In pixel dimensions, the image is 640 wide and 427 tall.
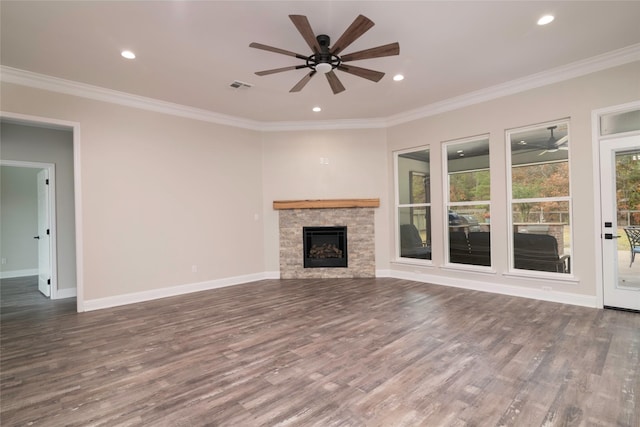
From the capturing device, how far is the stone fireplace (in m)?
6.14

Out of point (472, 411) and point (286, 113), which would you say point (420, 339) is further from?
point (286, 113)

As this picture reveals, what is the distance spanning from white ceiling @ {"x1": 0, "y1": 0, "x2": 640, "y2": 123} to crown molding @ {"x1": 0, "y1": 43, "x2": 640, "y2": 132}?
0.13 meters

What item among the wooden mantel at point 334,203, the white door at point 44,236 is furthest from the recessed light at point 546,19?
the white door at point 44,236

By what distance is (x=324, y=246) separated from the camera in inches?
250

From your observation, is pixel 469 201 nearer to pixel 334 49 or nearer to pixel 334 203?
A: pixel 334 203

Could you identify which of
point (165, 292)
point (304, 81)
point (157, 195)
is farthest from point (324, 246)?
point (304, 81)

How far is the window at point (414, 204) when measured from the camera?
5766 millimetres

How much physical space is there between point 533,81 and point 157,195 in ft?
19.5

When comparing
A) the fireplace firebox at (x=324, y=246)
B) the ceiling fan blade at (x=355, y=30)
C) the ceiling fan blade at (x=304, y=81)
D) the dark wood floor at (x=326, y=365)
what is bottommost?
the dark wood floor at (x=326, y=365)

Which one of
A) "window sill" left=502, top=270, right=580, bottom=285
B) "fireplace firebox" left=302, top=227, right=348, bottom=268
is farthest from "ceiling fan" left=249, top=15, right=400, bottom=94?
"window sill" left=502, top=270, right=580, bottom=285

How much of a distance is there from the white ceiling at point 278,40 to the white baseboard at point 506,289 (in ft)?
10.1

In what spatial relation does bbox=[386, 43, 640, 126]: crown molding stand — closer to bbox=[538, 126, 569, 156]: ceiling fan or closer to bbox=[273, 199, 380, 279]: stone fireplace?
bbox=[538, 126, 569, 156]: ceiling fan

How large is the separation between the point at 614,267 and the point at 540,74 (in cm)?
271

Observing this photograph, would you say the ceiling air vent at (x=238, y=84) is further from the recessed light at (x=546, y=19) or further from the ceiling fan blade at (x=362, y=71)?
the recessed light at (x=546, y=19)
